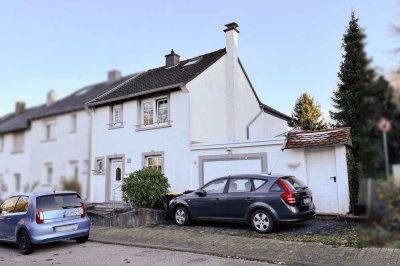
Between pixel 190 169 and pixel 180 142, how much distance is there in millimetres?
1384

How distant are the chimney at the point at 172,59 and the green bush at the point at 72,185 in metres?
11.0

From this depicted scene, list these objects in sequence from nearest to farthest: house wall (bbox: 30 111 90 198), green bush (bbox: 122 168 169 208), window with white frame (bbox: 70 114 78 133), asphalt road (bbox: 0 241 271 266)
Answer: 1. asphalt road (bbox: 0 241 271 266)
2. green bush (bbox: 122 168 169 208)
3. house wall (bbox: 30 111 90 198)
4. window with white frame (bbox: 70 114 78 133)

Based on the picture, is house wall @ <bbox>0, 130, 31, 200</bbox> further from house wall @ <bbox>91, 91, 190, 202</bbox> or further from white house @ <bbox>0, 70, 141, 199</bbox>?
house wall @ <bbox>91, 91, 190, 202</bbox>

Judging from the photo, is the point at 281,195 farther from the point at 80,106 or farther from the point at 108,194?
the point at 80,106

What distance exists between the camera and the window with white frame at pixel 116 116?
19297mm

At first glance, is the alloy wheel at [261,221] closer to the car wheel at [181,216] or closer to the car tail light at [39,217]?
the car wheel at [181,216]

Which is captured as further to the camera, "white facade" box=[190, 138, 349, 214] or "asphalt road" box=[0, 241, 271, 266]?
"white facade" box=[190, 138, 349, 214]

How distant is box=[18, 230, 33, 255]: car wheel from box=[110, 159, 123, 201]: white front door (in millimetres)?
8809

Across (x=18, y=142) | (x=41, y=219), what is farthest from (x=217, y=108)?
(x=18, y=142)

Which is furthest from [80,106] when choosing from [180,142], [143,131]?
[180,142]

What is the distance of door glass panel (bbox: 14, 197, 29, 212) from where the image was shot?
9593 mm

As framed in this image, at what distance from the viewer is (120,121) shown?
62.8 ft

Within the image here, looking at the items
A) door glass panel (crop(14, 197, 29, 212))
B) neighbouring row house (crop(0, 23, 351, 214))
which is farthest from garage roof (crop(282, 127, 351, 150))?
door glass panel (crop(14, 197, 29, 212))

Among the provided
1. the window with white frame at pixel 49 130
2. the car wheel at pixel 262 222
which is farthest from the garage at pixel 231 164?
the window with white frame at pixel 49 130
